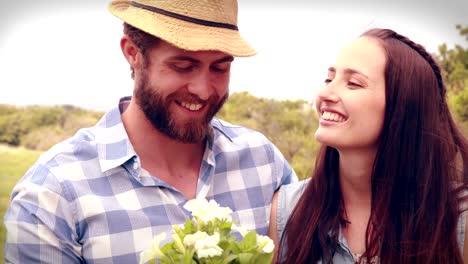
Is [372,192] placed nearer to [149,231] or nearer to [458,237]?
[458,237]

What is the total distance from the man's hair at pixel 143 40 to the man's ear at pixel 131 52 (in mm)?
32

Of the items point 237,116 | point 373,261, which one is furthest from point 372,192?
point 237,116

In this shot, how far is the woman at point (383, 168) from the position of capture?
9.27ft

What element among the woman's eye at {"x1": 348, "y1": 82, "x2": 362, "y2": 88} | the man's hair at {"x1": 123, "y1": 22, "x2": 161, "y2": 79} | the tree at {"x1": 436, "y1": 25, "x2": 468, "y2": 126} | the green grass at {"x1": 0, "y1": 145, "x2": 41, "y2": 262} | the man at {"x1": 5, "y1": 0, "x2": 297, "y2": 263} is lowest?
the green grass at {"x1": 0, "y1": 145, "x2": 41, "y2": 262}

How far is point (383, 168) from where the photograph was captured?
299 cm

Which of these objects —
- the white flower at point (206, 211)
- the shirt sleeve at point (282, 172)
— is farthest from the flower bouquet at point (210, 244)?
the shirt sleeve at point (282, 172)

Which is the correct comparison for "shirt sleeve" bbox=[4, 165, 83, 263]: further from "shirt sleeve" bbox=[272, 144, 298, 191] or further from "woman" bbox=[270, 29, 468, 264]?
"shirt sleeve" bbox=[272, 144, 298, 191]

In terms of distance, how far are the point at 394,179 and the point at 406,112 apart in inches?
14.4

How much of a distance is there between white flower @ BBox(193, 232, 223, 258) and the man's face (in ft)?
3.65

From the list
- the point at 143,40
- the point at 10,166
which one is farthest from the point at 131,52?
the point at 10,166

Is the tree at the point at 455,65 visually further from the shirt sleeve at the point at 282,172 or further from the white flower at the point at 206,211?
the white flower at the point at 206,211

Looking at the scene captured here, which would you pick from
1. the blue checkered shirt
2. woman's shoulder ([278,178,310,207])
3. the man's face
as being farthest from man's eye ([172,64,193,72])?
woman's shoulder ([278,178,310,207])

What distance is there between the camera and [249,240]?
2.03 m

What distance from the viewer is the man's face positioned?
2914 mm
